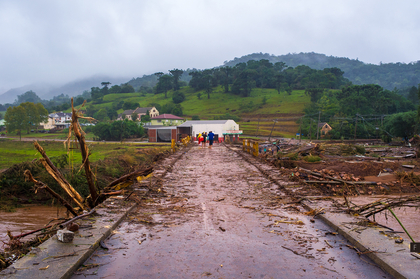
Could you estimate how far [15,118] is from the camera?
58.0 meters

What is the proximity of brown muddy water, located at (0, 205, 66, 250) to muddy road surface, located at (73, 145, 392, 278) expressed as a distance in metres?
4.29

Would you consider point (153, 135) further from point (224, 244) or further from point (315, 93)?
point (315, 93)

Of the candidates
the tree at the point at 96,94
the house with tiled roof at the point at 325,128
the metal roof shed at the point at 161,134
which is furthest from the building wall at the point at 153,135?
the tree at the point at 96,94

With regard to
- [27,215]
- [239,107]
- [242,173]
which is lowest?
[27,215]

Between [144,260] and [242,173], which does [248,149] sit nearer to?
[242,173]

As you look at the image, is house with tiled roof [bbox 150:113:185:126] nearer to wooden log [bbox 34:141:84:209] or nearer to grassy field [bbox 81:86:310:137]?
grassy field [bbox 81:86:310:137]

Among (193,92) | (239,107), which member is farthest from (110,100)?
(239,107)

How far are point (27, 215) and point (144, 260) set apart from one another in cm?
853

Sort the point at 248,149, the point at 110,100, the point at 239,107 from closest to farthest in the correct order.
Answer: the point at 248,149 → the point at 239,107 → the point at 110,100

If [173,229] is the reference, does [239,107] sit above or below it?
above

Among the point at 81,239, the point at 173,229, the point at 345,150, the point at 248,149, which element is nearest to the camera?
the point at 81,239

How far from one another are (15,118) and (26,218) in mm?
56773

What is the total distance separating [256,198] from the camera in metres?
7.77

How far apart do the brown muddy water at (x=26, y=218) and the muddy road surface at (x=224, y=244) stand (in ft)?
14.1
